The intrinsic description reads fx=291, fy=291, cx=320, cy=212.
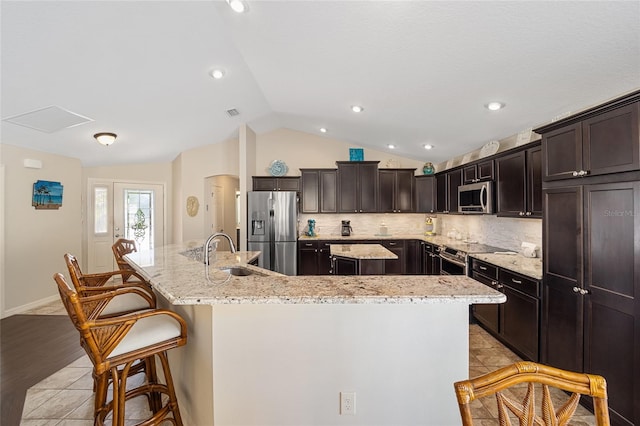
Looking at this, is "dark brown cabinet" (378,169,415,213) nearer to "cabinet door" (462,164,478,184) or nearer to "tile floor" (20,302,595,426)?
"cabinet door" (462,164,478,184)

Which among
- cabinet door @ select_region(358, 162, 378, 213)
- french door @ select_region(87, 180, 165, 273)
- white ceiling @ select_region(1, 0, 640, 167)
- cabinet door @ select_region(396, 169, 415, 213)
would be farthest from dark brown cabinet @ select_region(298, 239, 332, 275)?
french door @ select_region(87, 180, 165, 273)

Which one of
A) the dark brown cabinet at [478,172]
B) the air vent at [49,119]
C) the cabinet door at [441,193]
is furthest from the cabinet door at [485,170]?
the air vent at [49,119]

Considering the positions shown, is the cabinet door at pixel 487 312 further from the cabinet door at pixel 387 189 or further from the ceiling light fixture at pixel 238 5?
the ceiling light fixture at pixel 238 5

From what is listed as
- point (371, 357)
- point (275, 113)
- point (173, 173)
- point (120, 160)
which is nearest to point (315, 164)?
point (275, 113)

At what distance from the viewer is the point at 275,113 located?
5.10 metres

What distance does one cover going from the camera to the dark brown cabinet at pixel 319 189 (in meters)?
5.80

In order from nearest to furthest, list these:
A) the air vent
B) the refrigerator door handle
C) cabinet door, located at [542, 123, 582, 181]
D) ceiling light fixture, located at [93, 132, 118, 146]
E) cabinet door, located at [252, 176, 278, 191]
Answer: cabinet door, located at [542, 123, 582, 181], the air vent, ceiling light fixture, located at [93, 132, 118, 146], the refrigerator door handle, cabinet door, located at [252, 176, 278, 191]

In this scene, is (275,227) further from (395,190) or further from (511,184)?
(511,184)

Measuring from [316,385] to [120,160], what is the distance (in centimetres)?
581

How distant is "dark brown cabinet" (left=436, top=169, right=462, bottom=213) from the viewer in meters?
4.75

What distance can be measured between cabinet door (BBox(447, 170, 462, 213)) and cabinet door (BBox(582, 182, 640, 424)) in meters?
2.74

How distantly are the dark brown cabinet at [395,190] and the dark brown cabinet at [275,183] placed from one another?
1698mm

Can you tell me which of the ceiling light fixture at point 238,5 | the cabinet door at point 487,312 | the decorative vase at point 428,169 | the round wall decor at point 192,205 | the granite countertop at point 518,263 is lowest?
the cabinet door at point 487,312

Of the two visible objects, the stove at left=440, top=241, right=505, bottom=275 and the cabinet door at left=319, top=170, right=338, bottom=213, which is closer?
the stove at left=440, top=241, right=505, bottom=275
